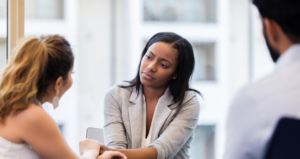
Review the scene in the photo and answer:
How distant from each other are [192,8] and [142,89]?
864mm

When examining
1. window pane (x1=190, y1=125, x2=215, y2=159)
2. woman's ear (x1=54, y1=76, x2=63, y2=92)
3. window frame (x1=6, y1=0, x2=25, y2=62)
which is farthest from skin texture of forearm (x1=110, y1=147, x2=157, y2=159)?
window frame (x1=6, y1=0, x2=25, y2=62)

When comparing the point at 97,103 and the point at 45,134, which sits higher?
the point at 45,134

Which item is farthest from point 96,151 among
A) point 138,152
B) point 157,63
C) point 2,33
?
point 2,33

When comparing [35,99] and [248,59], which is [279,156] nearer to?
[35,99]

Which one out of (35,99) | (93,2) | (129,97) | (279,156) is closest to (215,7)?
(93,2)

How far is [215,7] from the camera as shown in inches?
84.4

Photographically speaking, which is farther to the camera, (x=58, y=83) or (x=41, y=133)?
(x=58, y=83)

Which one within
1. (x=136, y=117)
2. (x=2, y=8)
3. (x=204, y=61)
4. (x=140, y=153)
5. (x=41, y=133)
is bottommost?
(x=140, y=153)

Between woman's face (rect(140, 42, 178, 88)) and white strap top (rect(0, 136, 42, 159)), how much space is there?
2.13 feet

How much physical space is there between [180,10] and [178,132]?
3.43 feet

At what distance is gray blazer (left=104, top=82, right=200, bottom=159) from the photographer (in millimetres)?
1425

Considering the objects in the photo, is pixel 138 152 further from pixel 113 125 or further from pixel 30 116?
pixel 30 116

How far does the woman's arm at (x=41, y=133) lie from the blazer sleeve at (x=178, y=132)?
1.58 ft

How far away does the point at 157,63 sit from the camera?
4.81ft
